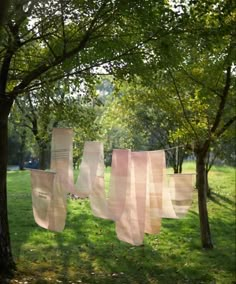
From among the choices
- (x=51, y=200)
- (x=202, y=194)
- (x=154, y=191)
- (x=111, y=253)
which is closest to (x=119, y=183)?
(x=154, y=191)

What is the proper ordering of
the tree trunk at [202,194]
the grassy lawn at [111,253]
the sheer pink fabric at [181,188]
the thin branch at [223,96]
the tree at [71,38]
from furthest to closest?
the tree trunk at [202,194] → the thin branch at [223,96] → the grassy lawn at [111,253] → the sheer pink fabric at [181,188] → the tree at [71,38]

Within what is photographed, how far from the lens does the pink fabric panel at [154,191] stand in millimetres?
6551

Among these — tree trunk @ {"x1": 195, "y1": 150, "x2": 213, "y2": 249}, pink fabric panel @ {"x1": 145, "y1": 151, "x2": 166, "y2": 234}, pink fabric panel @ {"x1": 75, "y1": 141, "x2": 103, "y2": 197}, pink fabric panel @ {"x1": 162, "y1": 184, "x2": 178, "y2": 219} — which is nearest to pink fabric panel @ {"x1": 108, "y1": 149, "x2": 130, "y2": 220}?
pink fabric panel @ {"x1": 75, "y1": 141, "x2": 103, "y2": 197}

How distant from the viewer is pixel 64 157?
6.34 metres

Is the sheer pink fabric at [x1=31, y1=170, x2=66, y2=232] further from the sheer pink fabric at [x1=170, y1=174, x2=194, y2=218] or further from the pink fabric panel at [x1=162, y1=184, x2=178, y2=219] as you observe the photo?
the sheer pink fabric at [x1=170, y1=174, x2=194, y2=218]

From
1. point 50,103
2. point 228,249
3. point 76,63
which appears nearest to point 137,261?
point 228,249

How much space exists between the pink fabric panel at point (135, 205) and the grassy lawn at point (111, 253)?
1.34 metres

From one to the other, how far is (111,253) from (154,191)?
3.13 m

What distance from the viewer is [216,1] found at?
20.8ft

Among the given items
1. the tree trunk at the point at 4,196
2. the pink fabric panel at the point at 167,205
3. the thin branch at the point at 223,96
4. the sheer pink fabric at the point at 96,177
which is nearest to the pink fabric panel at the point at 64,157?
the sheer pink fabric at the point at 96,177

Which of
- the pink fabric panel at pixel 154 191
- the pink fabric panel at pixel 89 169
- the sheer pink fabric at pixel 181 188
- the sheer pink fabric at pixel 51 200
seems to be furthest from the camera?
the sheer pink fabric at pixel 181 188

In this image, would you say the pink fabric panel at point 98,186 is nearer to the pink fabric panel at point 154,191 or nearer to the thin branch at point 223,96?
the pink fabric panel at point 154,191

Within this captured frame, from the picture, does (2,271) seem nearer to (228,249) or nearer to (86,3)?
(86,3)

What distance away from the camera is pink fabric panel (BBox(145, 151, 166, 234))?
655cm
